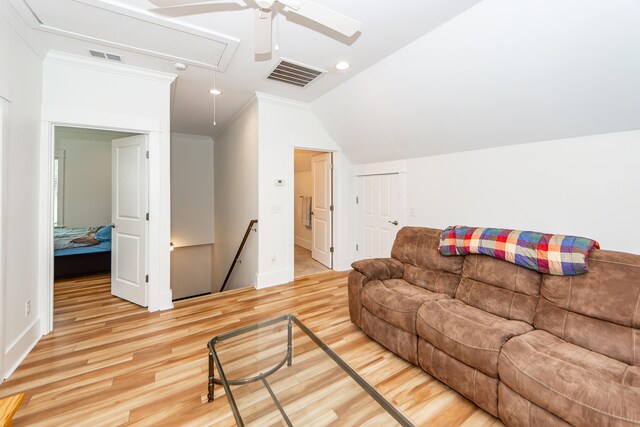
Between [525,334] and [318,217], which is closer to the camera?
[525,334]

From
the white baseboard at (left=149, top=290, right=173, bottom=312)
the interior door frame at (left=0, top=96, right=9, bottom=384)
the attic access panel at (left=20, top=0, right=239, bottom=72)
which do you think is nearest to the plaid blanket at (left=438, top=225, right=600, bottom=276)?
the attic access panel at (left=20, top=0, right=239, bottom=72)

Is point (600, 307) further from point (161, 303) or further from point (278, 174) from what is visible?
point (161, 303)

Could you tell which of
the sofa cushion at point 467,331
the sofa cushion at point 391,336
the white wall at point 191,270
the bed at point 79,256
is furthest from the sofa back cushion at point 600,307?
the white wall at point 191,270

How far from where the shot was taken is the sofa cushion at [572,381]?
1140 mm

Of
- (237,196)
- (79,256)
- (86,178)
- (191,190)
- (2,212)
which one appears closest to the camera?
(2,212)

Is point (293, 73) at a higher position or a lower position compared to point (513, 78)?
higher

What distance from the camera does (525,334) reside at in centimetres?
167

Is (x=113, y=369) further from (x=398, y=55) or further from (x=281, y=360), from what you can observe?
(x=398, y=55)

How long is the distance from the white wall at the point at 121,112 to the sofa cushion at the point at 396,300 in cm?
238

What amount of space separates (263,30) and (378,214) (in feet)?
10.1

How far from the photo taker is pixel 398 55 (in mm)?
2596

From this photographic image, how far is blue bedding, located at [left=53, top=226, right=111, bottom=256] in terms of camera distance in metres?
4.25

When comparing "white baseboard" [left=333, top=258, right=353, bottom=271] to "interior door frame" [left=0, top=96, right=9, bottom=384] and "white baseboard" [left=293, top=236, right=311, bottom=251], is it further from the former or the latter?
"interior door frame" [left=0, top=96, right=9, bottom=384]

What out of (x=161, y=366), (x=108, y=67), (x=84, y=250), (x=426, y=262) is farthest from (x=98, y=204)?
(x=426, y=262)
